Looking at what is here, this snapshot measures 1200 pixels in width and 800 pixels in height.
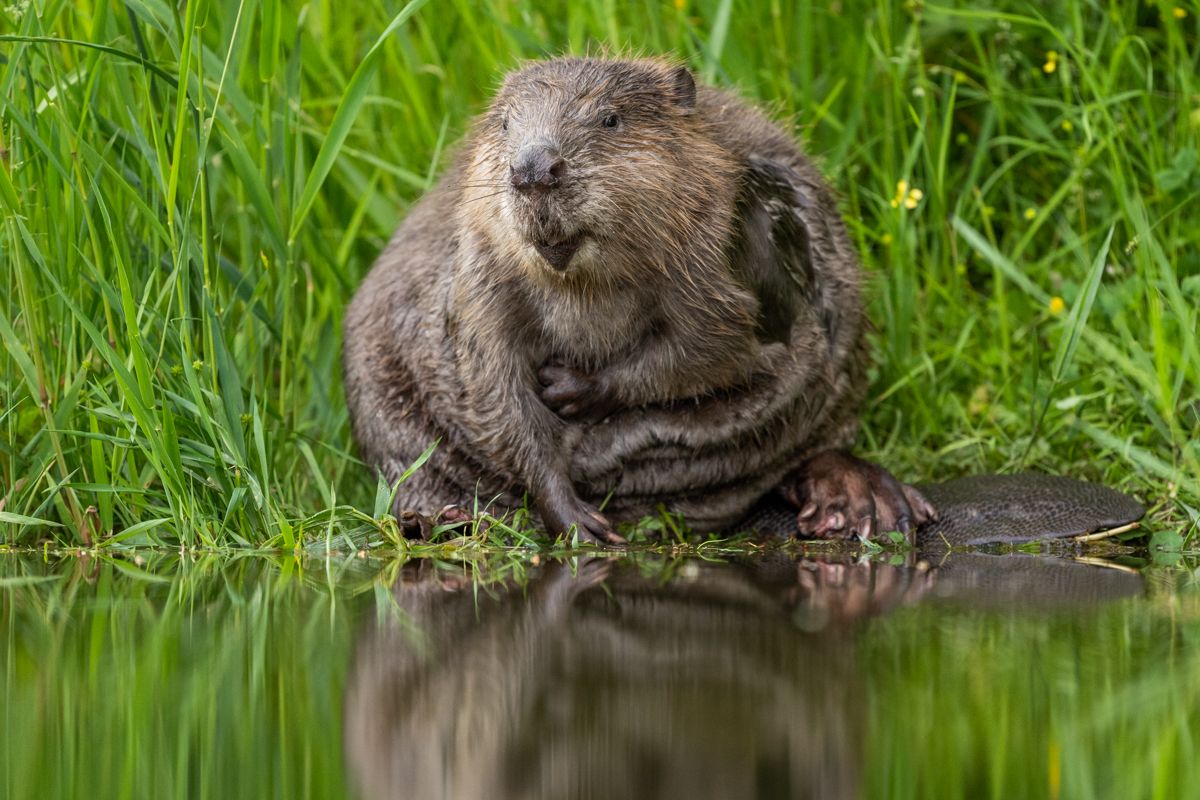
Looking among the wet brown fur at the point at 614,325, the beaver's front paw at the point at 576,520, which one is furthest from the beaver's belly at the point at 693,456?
the beaver's front paw at the point at 576,520

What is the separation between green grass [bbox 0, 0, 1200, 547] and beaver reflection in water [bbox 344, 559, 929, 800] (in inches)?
41.1

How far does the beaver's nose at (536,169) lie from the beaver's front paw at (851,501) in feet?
3.87

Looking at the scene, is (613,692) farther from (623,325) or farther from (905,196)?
(905,196)

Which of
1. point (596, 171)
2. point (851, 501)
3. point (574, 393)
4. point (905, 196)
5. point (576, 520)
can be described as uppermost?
point (596, 171)

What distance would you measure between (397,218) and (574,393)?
4.78 ft

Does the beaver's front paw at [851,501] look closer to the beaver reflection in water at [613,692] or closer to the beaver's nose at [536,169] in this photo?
the beaver reflection in water at [613,692]

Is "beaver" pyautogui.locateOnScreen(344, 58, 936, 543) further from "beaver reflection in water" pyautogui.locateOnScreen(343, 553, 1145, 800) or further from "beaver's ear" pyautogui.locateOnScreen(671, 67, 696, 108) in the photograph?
"beaver reflection in water" pyautogui.locateOnScreen(343, 553, 1145, 800)

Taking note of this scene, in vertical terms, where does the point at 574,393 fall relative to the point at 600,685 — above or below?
below

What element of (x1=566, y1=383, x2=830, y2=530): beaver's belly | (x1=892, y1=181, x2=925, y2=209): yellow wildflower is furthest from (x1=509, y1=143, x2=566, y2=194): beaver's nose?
(x1=892, y1=181, x2=925, y2=209): yellow wildflower

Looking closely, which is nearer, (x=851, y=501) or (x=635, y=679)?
(x=635, y=679)

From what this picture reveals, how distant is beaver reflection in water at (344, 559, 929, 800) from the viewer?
188 centimetres

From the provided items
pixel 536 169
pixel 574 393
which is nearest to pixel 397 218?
pixel 574 393

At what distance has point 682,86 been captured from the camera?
392 centimetres

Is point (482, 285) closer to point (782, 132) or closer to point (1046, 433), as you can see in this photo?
point (782, 132)
